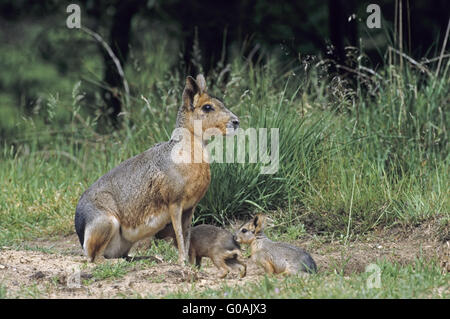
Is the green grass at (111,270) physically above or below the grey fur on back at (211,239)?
below

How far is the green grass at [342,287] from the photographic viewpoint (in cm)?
576

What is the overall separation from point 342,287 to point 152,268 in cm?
188

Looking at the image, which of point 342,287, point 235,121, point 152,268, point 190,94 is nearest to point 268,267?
point 152,268

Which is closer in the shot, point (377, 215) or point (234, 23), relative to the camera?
point (377, 215)

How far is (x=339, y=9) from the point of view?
1224 centimetres

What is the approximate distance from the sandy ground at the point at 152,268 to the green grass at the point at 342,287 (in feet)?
1.26

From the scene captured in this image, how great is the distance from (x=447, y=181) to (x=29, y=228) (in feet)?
15.7

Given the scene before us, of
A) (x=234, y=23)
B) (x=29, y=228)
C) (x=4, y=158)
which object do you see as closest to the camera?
(x=29, y=228)

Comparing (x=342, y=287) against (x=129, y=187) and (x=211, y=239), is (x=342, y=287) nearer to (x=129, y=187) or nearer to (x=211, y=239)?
(x=211, y=239)

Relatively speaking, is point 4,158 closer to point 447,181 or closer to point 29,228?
point 29,228

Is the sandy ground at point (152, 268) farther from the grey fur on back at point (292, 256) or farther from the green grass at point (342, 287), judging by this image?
the green grass at point (342, 287)

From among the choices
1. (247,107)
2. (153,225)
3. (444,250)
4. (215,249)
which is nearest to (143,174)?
(153,225)

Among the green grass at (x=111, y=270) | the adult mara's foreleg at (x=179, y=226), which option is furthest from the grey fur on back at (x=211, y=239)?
the green grass at (x=111, y=270)

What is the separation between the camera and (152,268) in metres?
6.98
